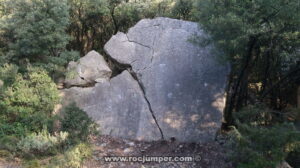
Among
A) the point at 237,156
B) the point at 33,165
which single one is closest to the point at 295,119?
the point at 237,156

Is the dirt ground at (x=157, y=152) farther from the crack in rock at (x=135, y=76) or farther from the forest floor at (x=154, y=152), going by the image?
the crack in rock at (x=135, y=76)

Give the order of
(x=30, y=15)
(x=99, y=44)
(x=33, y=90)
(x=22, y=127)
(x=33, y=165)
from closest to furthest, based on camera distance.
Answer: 1. (x=33, y=165)
2. (x=22, y=127)
3. (x=33, y=90)
4. (x=30, y=15)
5. (x=99, y=44)

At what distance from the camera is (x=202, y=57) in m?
5.89

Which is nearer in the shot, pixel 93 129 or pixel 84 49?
pixel 93 129

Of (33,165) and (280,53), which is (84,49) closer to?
(33,165)

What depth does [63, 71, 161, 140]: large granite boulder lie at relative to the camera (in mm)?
5480

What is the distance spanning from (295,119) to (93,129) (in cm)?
339

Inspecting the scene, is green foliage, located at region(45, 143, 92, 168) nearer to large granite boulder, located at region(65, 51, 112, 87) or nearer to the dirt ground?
the dirt ground

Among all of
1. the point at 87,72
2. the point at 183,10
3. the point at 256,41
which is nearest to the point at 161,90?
the point at 87,72

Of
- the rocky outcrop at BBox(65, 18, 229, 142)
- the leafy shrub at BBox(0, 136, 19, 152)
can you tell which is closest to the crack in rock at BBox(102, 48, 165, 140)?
the rocky outcrop at BBox(65, 18, 229, 142)

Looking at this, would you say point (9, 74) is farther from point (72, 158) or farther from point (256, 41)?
point (256, 41)

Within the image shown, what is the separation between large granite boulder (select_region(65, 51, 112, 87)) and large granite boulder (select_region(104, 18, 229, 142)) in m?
Result: 0.41

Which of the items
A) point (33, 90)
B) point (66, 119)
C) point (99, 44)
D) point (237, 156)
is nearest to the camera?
point (237, 156)

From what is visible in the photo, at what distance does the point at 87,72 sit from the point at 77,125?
213 cm
